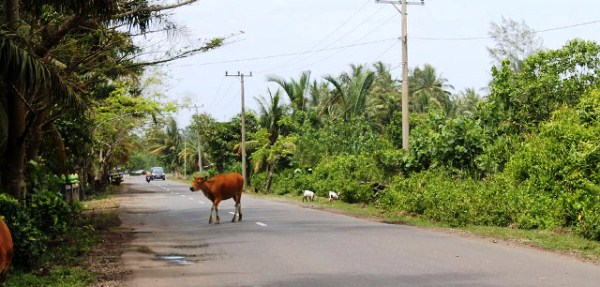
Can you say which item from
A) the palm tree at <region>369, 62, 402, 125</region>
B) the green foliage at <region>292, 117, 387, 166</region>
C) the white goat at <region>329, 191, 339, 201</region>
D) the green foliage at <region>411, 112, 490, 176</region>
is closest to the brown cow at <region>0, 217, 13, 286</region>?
the green foliage at <region>411, 112, 490, 176</region>

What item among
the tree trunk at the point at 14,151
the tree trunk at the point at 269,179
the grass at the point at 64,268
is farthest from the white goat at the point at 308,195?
the tree trunk at the point at 14,151

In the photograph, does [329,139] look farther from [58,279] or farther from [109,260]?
[58,279]

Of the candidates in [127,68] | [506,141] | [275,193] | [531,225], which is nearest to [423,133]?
[506,141]

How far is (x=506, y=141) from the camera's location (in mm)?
21891

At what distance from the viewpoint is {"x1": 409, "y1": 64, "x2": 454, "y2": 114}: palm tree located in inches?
2126

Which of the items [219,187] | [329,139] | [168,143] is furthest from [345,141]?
[168,143]

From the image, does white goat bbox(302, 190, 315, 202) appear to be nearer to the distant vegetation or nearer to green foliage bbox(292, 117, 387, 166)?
the distant vegetation

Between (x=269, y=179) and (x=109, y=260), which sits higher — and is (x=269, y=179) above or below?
above

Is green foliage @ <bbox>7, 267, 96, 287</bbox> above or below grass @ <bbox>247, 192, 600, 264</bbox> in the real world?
below

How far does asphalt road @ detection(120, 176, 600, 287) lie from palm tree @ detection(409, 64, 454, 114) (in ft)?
122

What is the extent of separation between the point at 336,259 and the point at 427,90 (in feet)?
164

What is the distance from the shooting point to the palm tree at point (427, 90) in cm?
5400

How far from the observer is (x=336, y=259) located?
11.1m

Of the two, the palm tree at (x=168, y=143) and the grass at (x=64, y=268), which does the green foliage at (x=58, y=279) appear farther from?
the palm tree at (x=168, y=143)
